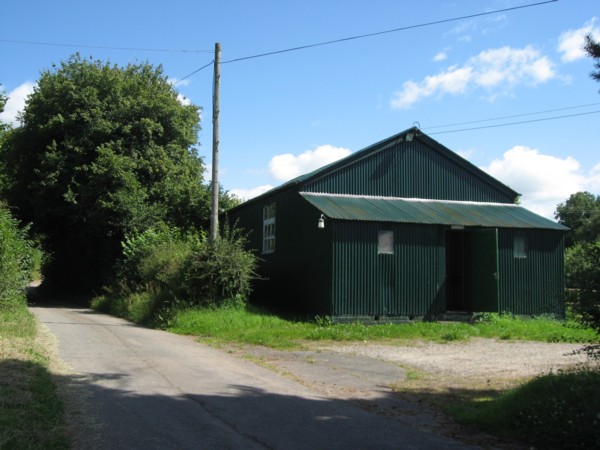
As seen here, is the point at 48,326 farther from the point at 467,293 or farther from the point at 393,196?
the point at 467,293

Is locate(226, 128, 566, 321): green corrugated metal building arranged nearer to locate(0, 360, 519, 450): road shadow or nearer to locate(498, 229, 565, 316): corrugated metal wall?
locate(498, 229, 565, 316): corrugated metal wall

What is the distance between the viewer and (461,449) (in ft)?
18.5

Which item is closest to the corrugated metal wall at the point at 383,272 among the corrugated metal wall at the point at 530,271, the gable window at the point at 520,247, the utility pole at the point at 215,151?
the corrugated metal wall at the point at 530,271

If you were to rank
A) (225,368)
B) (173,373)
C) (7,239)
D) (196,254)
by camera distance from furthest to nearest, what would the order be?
(196,254) → (7,239) → (225,368) → (173,373)

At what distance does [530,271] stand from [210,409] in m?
14.4

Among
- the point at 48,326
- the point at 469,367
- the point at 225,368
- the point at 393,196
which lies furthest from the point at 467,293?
the point at 48,326

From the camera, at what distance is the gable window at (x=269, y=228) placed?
2094cm

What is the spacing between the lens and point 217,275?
55.2 feet

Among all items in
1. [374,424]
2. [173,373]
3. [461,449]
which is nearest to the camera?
[461,449]

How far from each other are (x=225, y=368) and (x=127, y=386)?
7.00ft

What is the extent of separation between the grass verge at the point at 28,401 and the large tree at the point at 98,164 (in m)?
16.7

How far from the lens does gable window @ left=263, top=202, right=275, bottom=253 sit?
68.7 feet

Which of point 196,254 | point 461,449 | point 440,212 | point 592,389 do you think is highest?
point 440,212

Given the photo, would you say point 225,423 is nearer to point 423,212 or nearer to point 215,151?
point 215,151
